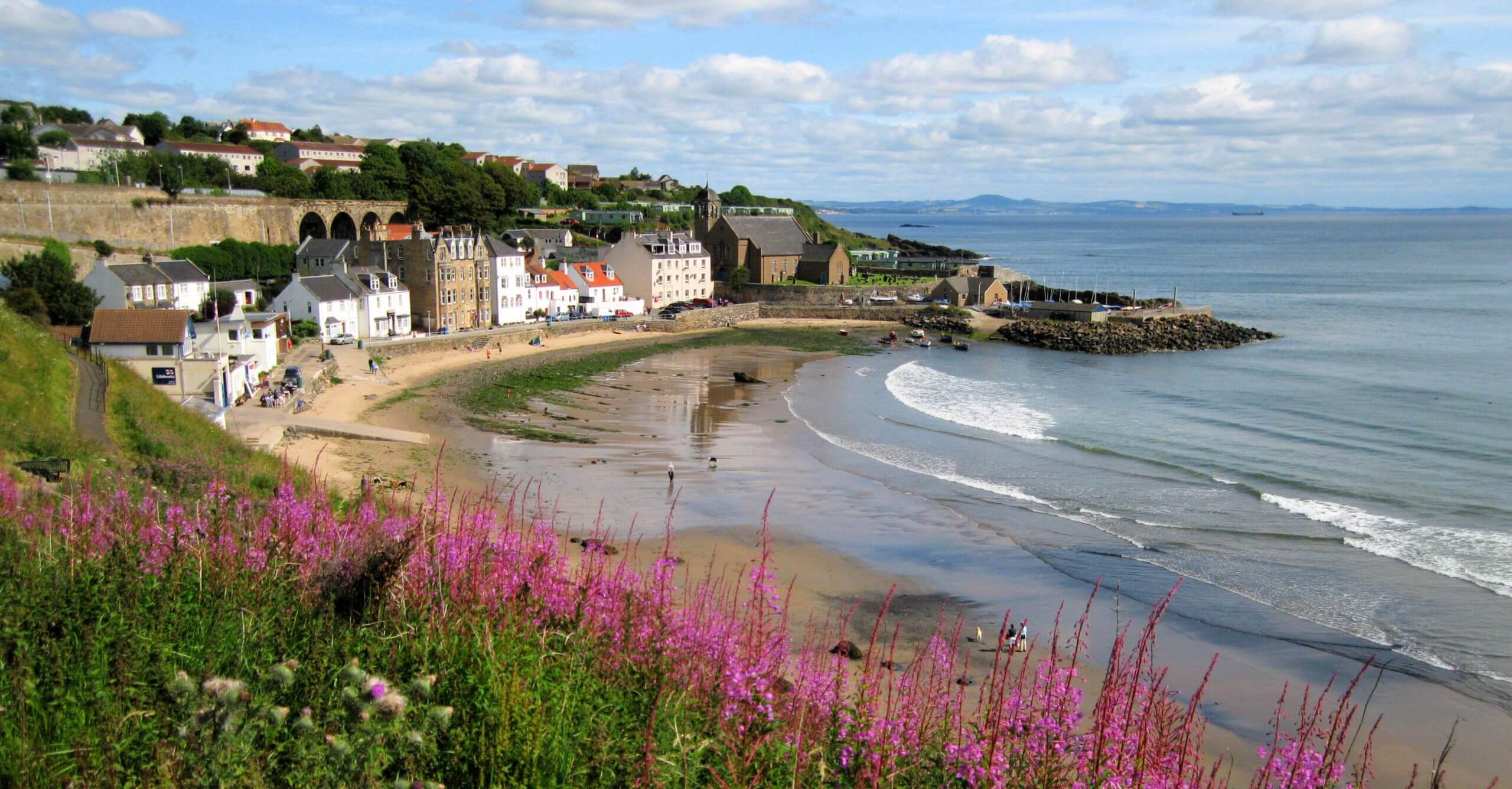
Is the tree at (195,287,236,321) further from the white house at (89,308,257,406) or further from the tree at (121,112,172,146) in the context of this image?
the tree at (121,112,172,146)

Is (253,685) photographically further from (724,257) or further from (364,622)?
(724,257)

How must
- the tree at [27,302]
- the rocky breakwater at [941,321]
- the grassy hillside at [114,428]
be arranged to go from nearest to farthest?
the grassy hillside at [114,428] → the tree at [27,302] → the rocky breakwater at [941,321]

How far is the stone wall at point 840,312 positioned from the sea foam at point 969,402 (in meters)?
20.1

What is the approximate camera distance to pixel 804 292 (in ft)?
232

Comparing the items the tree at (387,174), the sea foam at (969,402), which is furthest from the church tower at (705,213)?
the sea foam at (969,402)

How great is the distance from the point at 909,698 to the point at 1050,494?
1932 cm

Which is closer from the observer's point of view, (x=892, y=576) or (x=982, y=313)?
(x=892, y=576)

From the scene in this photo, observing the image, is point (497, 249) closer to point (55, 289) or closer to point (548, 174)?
point (55, 289)

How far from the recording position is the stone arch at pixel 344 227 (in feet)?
240

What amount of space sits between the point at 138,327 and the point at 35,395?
13520mm

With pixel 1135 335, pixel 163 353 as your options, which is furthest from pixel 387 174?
pixel 1135 335

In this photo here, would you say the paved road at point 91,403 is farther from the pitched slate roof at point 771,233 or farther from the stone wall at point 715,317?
the pitched slate roof at point 771,233

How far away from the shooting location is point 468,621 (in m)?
5.99

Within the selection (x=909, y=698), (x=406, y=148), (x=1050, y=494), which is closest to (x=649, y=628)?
(x=909, y=698)
